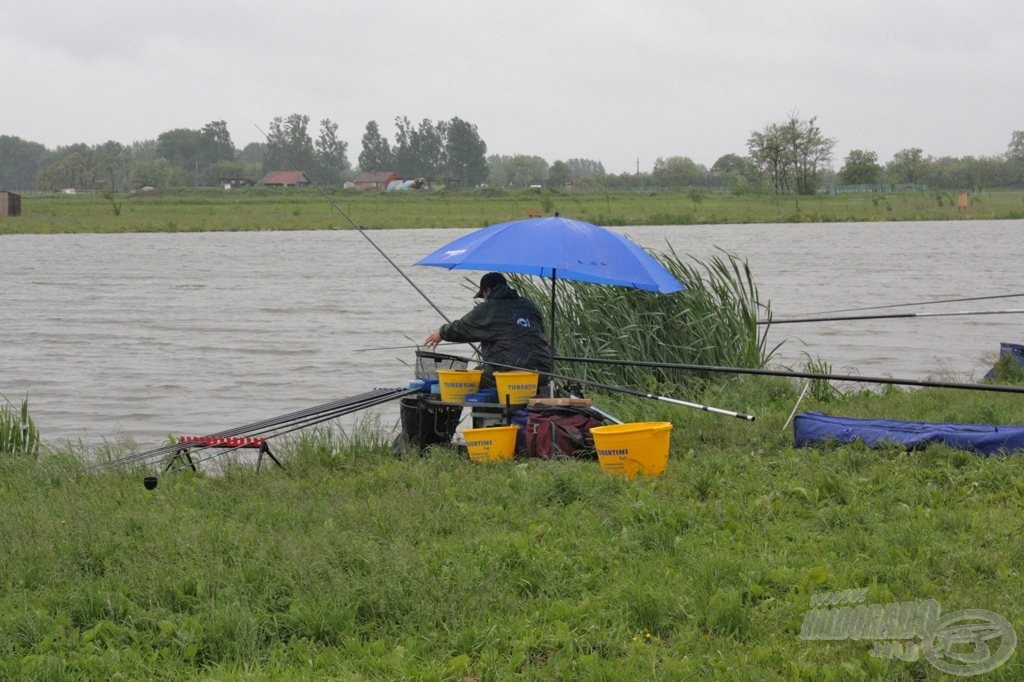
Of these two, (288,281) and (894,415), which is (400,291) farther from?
(894,415)

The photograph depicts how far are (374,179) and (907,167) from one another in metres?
46.2

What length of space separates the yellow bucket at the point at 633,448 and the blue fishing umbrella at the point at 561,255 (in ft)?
4.12

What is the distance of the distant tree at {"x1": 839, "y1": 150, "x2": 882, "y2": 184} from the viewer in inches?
3583

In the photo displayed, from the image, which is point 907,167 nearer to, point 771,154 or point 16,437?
point 771,154

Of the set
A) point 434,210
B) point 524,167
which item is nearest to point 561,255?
point 434,210

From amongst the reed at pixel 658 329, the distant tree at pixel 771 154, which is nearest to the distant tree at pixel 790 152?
the distant tree at pixel 771 154

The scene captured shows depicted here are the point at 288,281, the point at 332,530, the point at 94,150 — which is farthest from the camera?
the point at 94,150

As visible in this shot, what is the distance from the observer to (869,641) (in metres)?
4.02

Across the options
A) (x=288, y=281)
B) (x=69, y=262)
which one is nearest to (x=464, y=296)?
(x=288, y=281)

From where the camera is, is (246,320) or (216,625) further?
(246,320)

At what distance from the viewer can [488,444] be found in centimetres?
714

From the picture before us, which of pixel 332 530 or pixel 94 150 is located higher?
pixel 94 150

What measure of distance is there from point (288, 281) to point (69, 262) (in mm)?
9044

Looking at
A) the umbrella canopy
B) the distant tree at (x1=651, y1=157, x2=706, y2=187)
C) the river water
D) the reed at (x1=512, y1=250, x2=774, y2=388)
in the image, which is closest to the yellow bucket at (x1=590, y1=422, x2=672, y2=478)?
the umbrella canopy
